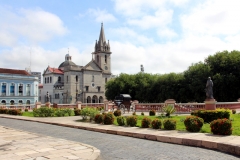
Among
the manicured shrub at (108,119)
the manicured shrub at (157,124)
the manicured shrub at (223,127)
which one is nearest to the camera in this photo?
the manicured shrub at (223,127)

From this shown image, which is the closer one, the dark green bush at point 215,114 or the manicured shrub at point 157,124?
the manicured shrub at point 157,124

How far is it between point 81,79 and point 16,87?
26827 mm

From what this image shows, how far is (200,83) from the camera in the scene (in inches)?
1506

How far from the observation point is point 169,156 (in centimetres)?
731

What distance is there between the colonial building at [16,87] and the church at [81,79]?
64.5 ft

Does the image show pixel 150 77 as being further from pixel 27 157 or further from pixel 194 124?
pixel 27 157

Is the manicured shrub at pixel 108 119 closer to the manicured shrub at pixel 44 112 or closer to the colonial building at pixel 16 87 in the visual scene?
the manicured shrub at pixel 44 112

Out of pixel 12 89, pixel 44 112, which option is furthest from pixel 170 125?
pixel 12 89

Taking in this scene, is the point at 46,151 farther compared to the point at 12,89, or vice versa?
the point at 12,89

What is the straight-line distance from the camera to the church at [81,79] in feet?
267

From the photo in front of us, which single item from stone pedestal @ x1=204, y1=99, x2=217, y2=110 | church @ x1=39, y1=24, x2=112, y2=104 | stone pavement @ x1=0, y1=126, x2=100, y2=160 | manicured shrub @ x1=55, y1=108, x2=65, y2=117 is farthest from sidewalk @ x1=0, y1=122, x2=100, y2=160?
church @ x1=39, y1=24, x2=112, y2=104

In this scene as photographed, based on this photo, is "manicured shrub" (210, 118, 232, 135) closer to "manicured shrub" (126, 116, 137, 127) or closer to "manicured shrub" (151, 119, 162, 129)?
"manicured shrub" (151, 119, 162, 129)

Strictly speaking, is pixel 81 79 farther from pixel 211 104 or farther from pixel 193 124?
pixel 193 124

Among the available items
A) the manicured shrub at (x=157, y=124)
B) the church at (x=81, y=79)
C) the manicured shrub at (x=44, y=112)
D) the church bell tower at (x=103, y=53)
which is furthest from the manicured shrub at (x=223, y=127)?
the church bell tower at (x=103, y=53)
